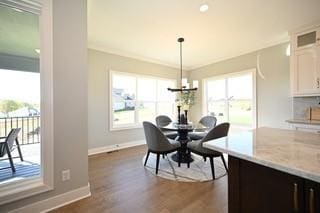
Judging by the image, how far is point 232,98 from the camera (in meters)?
5.14

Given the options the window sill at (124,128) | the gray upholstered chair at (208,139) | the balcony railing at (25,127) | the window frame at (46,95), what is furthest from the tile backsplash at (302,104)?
the balcony railing at (25,127)

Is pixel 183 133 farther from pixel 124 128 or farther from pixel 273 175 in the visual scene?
pixel 273 175

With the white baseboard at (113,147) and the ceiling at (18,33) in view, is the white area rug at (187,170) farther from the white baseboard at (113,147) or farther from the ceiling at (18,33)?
the ceiling at (18,33)

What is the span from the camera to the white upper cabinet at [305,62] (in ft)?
10.6

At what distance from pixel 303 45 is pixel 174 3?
275 cm

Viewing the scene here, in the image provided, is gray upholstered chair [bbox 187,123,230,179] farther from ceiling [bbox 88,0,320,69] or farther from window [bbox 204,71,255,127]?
window [bbox 204,71,255,127]

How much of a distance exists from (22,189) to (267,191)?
231 centimetres

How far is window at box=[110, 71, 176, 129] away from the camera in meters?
4.67

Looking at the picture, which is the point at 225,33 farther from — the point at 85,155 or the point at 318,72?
the point at 85,155

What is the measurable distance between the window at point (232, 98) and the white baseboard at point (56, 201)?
4.30m

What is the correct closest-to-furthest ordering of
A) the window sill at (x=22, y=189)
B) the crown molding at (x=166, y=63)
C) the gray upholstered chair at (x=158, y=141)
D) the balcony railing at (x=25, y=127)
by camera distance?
1. the window sill at (x=22, y=189)
2. the balcony railing at (x=25, y=127)
3. the gray upholstered chair at (x=158, y=141)
4. the crown molding at (x=166, y=63)

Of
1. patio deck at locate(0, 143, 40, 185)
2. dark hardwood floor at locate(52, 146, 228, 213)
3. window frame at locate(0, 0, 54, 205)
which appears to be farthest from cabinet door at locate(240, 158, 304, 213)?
patio deck at locate(0, 143, 40, 185)

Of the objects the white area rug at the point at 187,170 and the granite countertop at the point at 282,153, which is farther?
the white area rug at the point at 187,170

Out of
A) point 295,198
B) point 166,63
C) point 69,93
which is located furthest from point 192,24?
point 295,198
